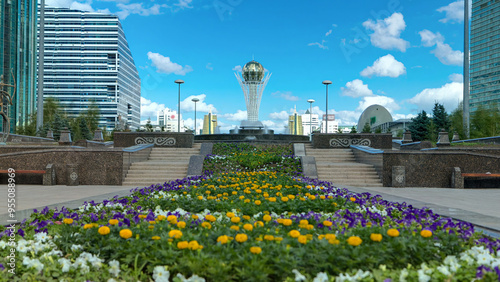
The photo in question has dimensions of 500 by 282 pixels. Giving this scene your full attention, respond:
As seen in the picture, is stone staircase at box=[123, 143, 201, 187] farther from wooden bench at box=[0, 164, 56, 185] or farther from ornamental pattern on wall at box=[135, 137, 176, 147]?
ornamental pattern on wall at box=[135, 137, 176, 147]

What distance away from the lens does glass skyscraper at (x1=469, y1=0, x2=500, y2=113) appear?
9409 centimetres

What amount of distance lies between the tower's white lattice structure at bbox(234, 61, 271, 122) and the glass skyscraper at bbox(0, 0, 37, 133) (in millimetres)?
56959

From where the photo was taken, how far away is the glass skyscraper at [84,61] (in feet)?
388

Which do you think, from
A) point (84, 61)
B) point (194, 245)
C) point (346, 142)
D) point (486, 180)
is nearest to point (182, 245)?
point (194, 245)

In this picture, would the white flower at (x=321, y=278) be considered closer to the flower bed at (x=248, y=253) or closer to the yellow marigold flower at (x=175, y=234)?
the flower bed at (x=248, y=253)

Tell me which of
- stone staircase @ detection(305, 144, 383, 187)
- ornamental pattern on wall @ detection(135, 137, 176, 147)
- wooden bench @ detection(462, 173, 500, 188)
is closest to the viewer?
wooden bench @ detection(462, 173, 500, 188)

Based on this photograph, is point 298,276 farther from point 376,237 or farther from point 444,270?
point 444,270

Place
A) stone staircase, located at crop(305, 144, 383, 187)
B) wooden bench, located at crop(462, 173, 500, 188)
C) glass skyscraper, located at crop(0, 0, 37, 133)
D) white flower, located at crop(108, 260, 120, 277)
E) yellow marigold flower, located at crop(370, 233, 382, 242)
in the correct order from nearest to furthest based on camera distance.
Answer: white flower, located at crop(108, 260, 120, 277) → yellow marigold flower, located at crop(370, 233, 382, 242) → wooden bench, located at crop(462, 173, 500, 188) → stone staircase, located at crop(305, 144, 383, 187) → glass skyscraper, located at crop(0, 0, 37, 133)

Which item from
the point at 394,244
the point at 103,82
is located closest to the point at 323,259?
the point at 394,244

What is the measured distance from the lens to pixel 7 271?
2.91 meters

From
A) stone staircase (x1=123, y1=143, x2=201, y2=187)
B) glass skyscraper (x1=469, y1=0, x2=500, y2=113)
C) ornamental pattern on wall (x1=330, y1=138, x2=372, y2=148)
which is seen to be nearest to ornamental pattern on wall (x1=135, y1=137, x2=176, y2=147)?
stone staircase (x1=123, y1=143, x2=201, y2=187)

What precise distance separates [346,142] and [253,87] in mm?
15562

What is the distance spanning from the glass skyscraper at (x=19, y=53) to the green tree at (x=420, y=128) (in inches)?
2743

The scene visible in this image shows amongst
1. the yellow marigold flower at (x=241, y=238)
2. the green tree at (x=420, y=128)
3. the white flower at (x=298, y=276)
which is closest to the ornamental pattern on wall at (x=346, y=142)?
the yellow marigold flower at (x=241, y=238)
